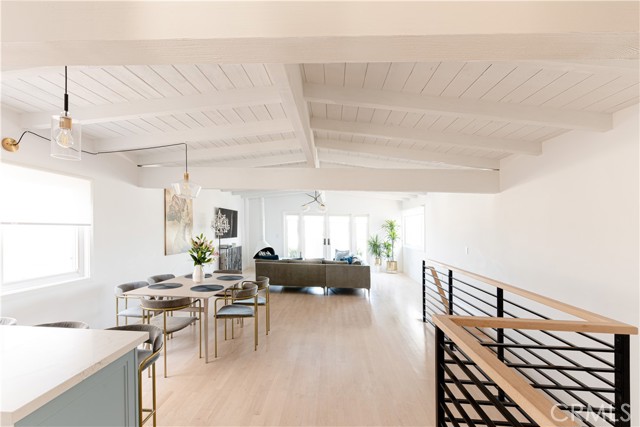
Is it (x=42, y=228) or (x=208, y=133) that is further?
(x=208, y=133)

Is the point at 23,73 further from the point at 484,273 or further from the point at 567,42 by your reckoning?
the point at 484,273

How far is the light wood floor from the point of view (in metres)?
2.36

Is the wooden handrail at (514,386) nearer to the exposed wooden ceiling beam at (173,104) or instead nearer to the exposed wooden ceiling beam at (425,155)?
the exposed wooden ceiling beam at (173,104)

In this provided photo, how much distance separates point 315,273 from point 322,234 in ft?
12.5

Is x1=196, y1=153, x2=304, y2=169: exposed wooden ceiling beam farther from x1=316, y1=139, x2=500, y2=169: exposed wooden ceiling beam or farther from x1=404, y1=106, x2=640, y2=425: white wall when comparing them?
x1=404, y1=106, x2=640, y2=425: white wall

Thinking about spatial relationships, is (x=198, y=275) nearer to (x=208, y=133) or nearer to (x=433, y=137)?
(x=208, y=133)

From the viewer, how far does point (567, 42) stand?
1.00 metres

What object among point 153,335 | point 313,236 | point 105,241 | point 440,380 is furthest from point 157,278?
point 313,236

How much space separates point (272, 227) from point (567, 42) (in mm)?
9609

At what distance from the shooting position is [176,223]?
17.8 feet

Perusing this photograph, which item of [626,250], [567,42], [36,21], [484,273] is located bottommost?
[484,273]

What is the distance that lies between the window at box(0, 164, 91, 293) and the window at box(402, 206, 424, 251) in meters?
6.89

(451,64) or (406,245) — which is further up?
(451,64)

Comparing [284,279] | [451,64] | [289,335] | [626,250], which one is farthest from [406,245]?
[451,64]
